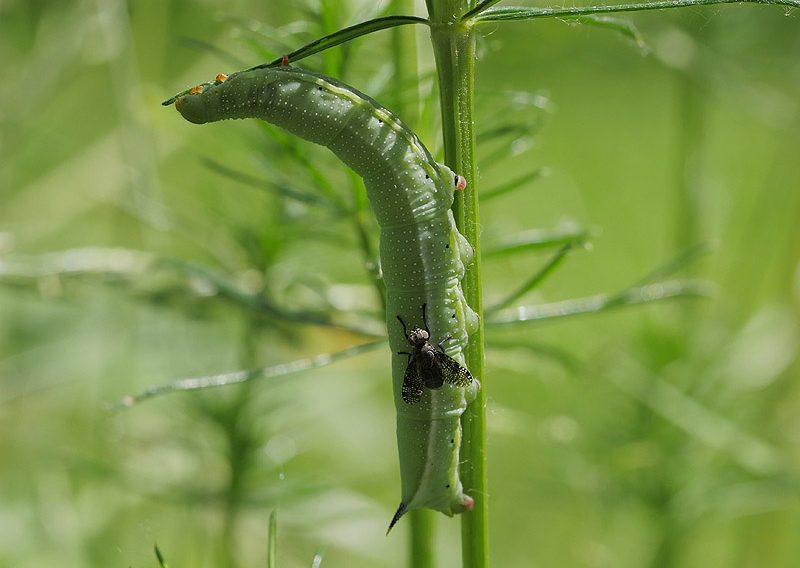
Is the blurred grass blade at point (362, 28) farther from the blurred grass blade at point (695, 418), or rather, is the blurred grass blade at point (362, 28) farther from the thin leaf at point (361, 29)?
the blurred grass blade at point (695, 418)

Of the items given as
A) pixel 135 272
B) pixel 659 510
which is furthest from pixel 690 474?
pixel 135 272

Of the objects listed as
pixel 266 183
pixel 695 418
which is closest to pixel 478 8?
pixel 266 183

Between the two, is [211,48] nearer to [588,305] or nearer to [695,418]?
[588,305]

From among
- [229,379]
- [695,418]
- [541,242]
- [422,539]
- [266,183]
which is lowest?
[695,418]

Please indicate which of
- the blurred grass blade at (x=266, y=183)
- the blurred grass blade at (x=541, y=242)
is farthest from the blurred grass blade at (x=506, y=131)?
the blurred grass blade at (x=266, y=183)

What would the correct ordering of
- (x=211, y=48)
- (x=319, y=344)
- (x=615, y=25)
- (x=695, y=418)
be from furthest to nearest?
(x=319, y=344) → (x=695, y=418) → (x=211, y=48) → (x=615, y=25)
